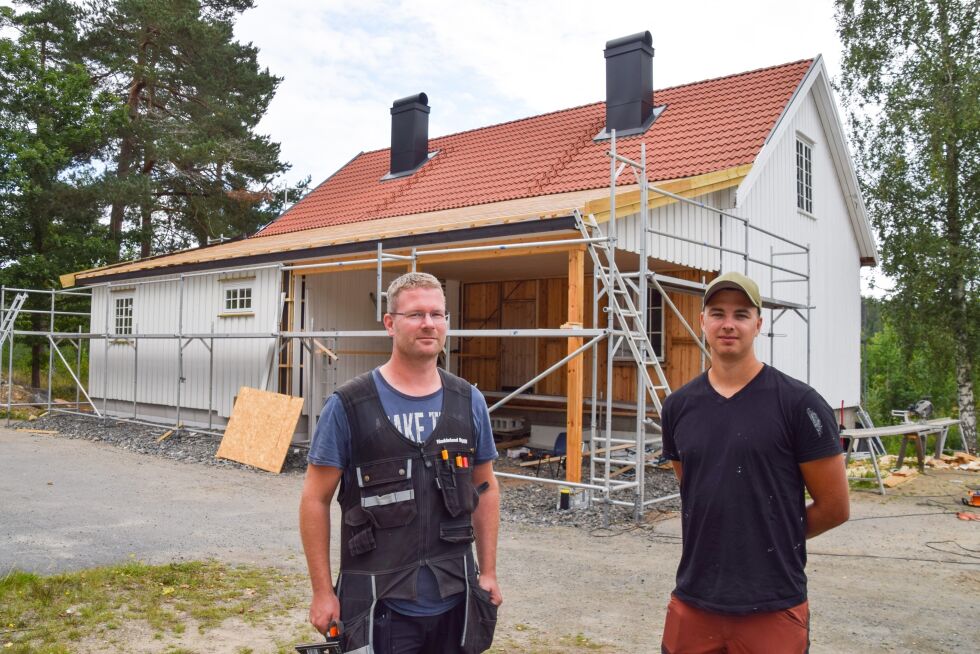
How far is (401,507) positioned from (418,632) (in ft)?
1.30

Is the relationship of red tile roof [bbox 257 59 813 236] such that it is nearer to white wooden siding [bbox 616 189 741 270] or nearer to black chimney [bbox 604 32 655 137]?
black chimney [bbox 604 32 655 137]

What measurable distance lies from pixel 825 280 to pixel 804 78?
3.97 meters

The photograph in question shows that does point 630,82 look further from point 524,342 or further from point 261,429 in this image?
point 261,429

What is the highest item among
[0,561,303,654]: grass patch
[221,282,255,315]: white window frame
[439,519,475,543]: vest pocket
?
[221,282,255,315]: white window frame

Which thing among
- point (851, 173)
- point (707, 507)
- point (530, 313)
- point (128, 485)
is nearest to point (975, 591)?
point (707, 507)

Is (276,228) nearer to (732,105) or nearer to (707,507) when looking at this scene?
(732,105)

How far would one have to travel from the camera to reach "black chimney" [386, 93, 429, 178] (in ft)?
62.5

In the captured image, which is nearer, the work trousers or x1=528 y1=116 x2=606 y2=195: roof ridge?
the work trousers

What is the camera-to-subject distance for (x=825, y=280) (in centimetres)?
1589

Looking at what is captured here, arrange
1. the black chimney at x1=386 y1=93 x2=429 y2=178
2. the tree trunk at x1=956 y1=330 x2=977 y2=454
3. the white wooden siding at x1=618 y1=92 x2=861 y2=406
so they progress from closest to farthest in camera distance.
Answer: the white wooden siding at x1=618 y1=92 x2=861 y2=406, the tree trunk at x1=956 y1=330 x2=977 y2=454, the black chimney at x1=386 y1=93 x2=429 y2=178

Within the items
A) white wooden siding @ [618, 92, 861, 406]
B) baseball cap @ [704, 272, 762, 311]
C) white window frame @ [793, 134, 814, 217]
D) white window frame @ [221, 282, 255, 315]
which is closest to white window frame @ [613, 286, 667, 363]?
white wooden siding @ [618, 92, 861, 406]

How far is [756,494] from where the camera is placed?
2566 millimetres

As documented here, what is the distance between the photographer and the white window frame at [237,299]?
15.2 m

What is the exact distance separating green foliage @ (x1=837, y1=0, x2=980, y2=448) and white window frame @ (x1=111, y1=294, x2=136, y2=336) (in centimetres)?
1721
